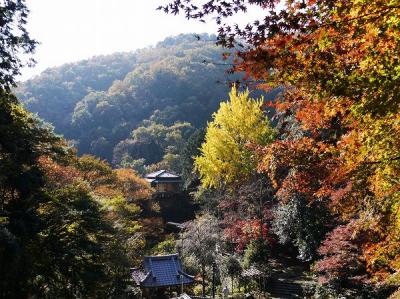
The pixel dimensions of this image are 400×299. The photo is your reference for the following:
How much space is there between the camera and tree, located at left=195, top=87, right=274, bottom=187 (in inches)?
886

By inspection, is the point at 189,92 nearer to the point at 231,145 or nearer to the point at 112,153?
the point at 112,153

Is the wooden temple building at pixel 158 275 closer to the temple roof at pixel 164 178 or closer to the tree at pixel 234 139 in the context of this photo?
the tree at pixel 234 139

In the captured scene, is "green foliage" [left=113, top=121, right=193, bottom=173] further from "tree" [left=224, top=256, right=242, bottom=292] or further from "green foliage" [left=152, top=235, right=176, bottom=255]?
"tree" [left=224, top=256, right=242, bottom=292]

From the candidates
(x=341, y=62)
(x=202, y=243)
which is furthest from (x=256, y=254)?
(x=341, y=62)

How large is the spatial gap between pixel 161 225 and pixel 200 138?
9.75m

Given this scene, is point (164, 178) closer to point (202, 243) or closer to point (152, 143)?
point (152, 143)

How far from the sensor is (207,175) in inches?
943

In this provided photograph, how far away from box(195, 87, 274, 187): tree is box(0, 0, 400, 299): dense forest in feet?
0.24

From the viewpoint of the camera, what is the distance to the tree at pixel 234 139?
22.5 m

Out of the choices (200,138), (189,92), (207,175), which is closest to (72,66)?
(189,92)

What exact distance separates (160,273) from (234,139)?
9.14m

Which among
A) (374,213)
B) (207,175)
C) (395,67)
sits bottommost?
(374,213)

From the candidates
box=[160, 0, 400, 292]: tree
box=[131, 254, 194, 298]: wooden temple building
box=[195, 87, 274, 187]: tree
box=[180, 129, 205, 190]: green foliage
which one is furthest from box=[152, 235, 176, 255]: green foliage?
box=[160, 0, 400, 292]: tree

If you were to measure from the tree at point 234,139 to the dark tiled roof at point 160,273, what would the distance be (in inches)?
252
